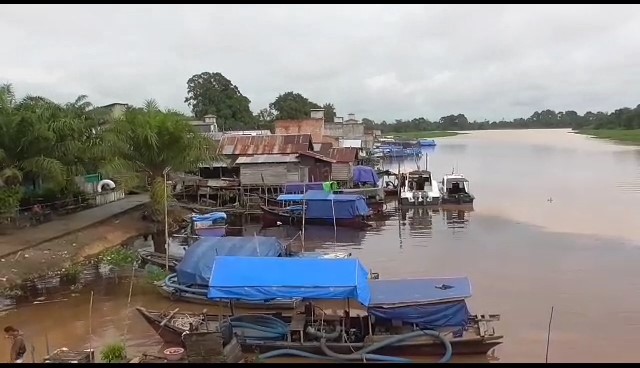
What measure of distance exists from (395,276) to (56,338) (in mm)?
10064

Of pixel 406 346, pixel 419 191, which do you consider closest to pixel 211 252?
pixel 406 346

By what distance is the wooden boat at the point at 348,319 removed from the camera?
37.6 feet

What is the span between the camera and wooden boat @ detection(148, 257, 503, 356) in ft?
37.6

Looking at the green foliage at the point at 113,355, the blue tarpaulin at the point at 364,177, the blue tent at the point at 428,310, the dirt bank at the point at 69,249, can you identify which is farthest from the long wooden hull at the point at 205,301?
the blue tarpaulin at the point at 364,177

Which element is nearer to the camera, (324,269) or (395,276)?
(324,269)

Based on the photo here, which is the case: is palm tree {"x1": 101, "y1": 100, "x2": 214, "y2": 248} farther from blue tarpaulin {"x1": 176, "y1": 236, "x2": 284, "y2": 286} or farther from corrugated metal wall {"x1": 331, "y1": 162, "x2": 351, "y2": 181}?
corrugated metal wall {"x1": 331, "y1": 162, "x2": 351, "y2": 181}

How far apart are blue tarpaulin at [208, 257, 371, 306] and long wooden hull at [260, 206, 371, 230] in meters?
17.3

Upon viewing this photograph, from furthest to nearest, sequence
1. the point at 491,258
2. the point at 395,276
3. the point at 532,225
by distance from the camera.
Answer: the point at 532,225
the point at 491,258
the point at 395,276

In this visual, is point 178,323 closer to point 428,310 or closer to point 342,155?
point 428,310

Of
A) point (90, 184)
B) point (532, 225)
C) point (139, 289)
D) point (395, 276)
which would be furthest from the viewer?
point (90, 184)

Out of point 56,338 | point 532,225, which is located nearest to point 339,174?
point 532,225

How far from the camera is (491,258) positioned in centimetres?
2153

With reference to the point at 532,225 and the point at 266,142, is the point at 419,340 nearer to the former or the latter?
the point at 532,225

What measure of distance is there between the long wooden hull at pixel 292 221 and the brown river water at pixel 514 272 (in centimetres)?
86
